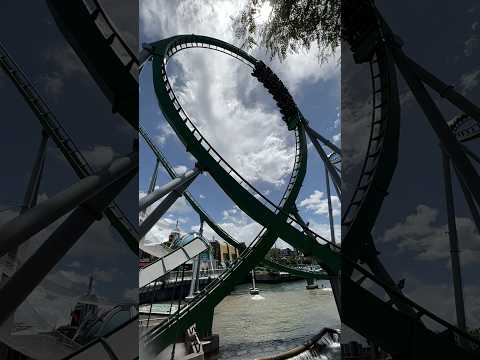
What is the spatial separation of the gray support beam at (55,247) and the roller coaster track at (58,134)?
0.08 meters

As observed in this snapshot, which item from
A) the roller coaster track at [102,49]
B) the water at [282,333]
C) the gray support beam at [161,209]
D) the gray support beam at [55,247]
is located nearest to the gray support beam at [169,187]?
the gray support beam at [161,209]

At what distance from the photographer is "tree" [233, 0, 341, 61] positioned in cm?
154

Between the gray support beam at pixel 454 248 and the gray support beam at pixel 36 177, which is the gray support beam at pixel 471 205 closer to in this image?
the gray support beam at pixel 454 248

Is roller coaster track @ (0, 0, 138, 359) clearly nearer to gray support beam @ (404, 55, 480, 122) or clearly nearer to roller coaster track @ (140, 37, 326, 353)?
roller coaster track @ (140, 37, 326, 353)

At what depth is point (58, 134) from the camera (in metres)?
1.48

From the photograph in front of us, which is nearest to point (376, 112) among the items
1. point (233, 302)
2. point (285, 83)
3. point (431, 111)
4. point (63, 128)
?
point (431, 111)

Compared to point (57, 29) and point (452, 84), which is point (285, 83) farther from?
point (57, 29)

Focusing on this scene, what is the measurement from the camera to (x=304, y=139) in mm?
2674

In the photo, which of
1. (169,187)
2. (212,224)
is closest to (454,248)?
(169,187)

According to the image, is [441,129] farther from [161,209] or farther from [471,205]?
[161,209]

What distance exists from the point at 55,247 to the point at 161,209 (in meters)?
1.06

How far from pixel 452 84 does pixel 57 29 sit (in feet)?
5.77

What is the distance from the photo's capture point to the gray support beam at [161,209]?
1.84 meters

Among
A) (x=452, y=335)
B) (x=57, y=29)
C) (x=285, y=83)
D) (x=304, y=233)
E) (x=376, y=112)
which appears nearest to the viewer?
(x=452, y=335)
